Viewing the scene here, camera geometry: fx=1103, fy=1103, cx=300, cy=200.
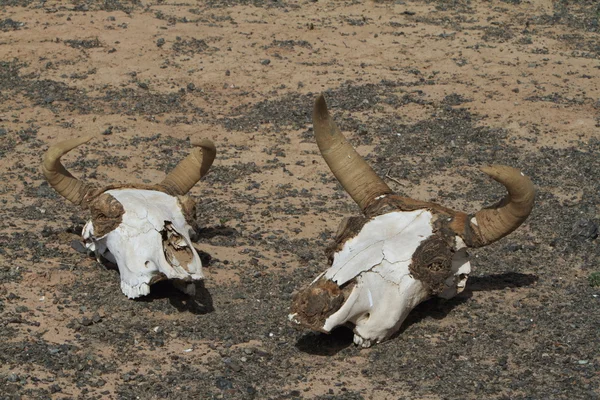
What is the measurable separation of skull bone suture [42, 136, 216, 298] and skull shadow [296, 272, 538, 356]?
0.90m

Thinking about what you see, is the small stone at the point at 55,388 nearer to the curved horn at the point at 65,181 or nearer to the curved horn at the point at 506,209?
the curved horn at the point at 65,181

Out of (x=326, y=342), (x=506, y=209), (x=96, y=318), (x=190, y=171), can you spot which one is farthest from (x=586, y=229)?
(x=96, y=318)

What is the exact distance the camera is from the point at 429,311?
25.8 feet

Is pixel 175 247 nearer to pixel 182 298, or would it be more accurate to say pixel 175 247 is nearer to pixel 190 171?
pixel 182 298

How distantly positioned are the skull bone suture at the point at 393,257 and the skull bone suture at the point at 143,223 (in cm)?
102

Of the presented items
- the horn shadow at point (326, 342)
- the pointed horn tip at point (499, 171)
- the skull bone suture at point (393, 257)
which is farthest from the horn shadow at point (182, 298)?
the pointed horn tip at point (499, 171)

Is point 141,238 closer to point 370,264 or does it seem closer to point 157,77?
point 370,264

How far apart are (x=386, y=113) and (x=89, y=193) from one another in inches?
183

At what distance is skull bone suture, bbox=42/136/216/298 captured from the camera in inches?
300

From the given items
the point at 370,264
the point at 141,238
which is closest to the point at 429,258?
the point at 370,264

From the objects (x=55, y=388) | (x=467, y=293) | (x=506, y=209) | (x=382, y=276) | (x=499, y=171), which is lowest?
(x=467, y=293)

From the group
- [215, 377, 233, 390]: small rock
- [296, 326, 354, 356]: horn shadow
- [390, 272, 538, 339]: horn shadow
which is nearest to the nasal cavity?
[296, 326, 354, 356]: horn shadow

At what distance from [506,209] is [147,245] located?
98.5 inches

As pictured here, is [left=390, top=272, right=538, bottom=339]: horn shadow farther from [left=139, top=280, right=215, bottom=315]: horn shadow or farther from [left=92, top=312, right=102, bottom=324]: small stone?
[left=92, top=312, right=102, bottom=324]: small stone
